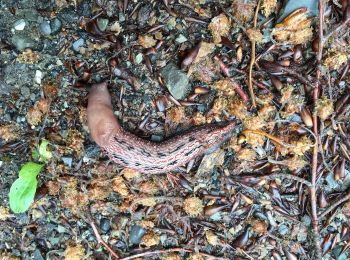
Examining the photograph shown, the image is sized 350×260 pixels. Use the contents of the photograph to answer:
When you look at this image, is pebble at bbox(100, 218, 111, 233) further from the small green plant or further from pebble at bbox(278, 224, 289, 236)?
pebble at bbox(278, 224, 289, 236)

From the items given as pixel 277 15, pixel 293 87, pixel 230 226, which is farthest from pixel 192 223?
pixel 277 15

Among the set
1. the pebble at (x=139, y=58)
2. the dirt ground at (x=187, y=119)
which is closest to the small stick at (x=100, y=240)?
the dirt ground at (x=187, y=119)

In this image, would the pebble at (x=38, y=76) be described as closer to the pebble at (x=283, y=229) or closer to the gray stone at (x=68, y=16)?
the gray stone at (x=68, y=16)

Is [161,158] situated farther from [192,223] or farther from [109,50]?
[109,50]

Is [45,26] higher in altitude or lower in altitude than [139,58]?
higher

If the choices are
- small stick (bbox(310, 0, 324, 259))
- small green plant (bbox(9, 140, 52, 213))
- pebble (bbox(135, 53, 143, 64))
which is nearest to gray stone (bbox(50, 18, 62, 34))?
pebble (bbox(135, 53, 143, 64))

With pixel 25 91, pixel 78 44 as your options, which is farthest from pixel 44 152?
pixel 78 44

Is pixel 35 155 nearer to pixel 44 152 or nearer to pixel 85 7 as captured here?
pixel 44 152
